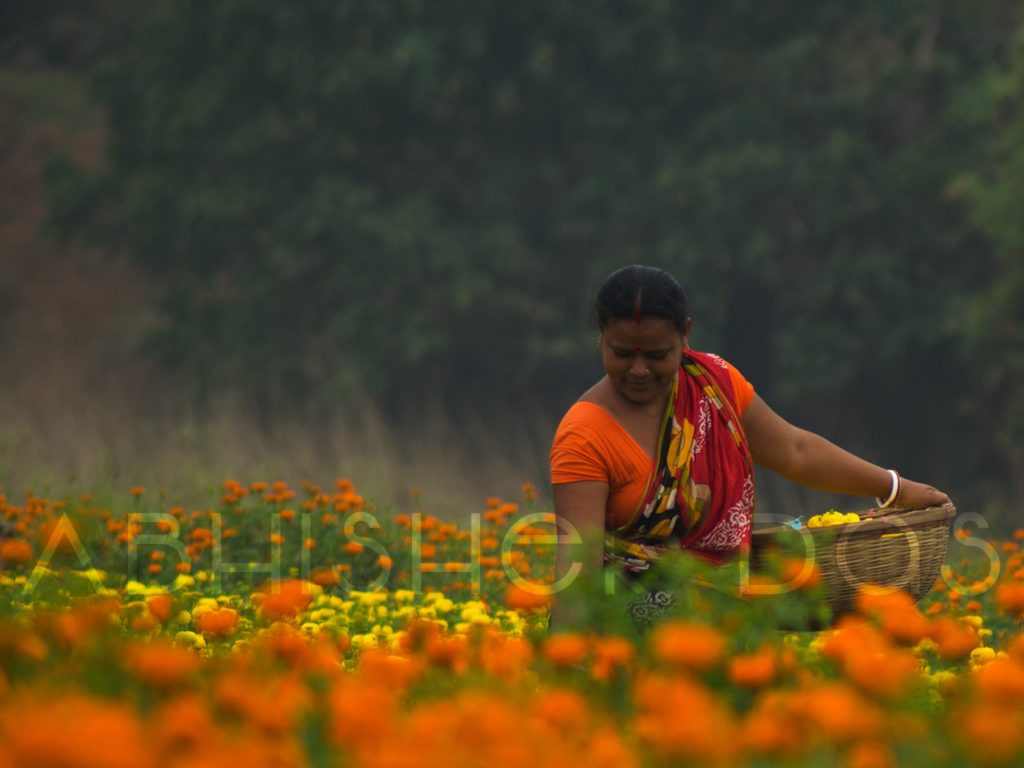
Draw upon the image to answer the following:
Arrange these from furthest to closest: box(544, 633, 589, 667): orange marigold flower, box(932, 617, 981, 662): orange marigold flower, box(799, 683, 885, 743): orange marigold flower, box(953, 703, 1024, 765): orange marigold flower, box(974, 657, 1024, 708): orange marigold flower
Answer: box(932, 617, 981, 662): orange marigold flower, box(544, 633, 589, 667): orange marigold flower, box(974, 657, 1024, 708): orange marigold flower, box(799, 683, 885, 743): orange marigold flower, box(953, 703, 1024, 765): orange marigold flower

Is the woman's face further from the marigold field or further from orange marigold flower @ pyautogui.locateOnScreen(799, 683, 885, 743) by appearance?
orange marigold flower @ pyautogui.locateOnScreen(799, 683, 885, 743)

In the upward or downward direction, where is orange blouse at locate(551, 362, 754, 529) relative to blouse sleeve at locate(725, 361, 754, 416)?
downward

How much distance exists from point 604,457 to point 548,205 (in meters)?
17.0

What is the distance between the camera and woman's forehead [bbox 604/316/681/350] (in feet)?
12.8

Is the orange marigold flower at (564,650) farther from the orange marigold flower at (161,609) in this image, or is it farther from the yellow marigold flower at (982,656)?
the yellow marigold flower at (982,656)

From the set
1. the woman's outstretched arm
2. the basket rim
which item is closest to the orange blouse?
the basket rim

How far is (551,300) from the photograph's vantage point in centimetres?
2100

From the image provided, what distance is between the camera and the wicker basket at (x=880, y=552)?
12.9 feet

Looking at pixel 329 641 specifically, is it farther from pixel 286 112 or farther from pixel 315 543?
pixel 286 112

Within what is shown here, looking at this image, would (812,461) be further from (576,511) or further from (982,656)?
(576,511)

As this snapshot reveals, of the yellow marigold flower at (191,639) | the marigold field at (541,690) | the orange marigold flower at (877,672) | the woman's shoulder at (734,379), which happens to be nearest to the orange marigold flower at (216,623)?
the marigold field at (541,690)

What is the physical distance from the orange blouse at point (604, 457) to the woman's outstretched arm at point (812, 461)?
461 mm

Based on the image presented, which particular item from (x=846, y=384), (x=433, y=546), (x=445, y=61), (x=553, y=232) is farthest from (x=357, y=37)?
(x=433, y=546)

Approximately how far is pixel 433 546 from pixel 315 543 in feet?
1.71
